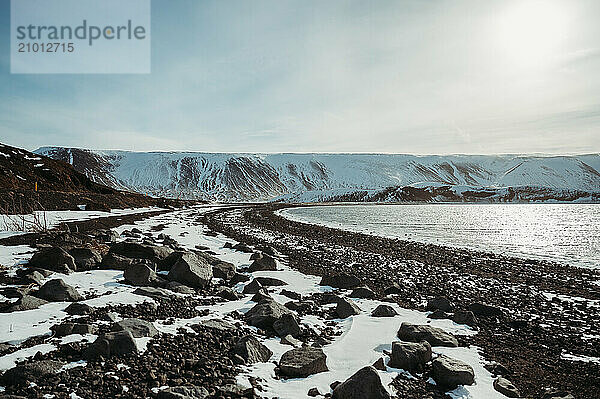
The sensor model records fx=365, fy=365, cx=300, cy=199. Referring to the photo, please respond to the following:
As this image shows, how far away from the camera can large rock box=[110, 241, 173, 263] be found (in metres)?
13.6

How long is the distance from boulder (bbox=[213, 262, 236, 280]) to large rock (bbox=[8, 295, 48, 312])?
5.86 meters

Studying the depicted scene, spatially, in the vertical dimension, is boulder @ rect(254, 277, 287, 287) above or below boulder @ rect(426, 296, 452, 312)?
above

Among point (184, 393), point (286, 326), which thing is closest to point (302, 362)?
point (286, 326)

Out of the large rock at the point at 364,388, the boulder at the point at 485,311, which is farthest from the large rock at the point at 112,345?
the boulder at the point at 485,311

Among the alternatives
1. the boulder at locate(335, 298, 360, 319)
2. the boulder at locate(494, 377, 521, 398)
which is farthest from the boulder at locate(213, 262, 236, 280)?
the boulder at locate(494, 377, 521, 398)

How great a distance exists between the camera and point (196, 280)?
11.4 metres

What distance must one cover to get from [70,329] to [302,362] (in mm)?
4307

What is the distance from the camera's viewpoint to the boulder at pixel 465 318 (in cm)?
984

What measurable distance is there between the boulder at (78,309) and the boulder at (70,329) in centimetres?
96

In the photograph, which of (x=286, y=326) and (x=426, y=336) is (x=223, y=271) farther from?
(x=426, y=336)

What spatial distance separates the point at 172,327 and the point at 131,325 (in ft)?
3.22

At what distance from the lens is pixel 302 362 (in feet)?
21.4

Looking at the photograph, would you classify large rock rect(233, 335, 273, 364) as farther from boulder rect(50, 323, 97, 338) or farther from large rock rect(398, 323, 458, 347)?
large rock rect(398, 323, 458, 347)

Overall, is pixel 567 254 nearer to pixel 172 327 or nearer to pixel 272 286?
pixel 272 286
